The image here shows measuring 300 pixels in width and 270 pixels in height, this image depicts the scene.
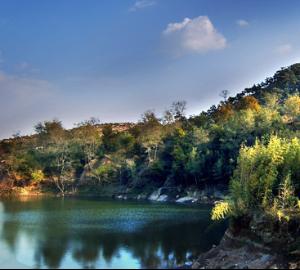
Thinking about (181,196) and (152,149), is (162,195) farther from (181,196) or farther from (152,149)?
(152,149)

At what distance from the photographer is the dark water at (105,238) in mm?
34663

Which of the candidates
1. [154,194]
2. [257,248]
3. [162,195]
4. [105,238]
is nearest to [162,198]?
[162,195]

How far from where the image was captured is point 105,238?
43625 millimetres

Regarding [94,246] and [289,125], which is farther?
[289,125]

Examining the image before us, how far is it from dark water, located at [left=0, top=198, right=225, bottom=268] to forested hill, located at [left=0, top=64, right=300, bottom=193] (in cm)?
2620

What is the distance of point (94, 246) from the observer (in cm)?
3962

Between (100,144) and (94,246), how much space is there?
88.4m

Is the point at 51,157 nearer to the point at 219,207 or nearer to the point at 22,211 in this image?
the point at 22,211

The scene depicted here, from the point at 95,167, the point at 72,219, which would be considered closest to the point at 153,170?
the point at 95,167

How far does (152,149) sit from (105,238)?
70392mm

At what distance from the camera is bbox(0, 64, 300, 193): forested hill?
295 ft

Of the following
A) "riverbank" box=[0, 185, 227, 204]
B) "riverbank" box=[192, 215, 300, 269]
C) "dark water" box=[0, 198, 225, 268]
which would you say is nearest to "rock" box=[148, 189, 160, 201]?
"riverbank" box=[0, 185, 227, 204]

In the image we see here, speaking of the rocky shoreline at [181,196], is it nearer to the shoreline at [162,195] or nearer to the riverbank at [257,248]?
the shoreline at [162,195]

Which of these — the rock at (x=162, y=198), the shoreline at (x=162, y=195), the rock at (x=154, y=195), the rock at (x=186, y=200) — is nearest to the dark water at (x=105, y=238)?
the shoreline at (x=162, y=195)
